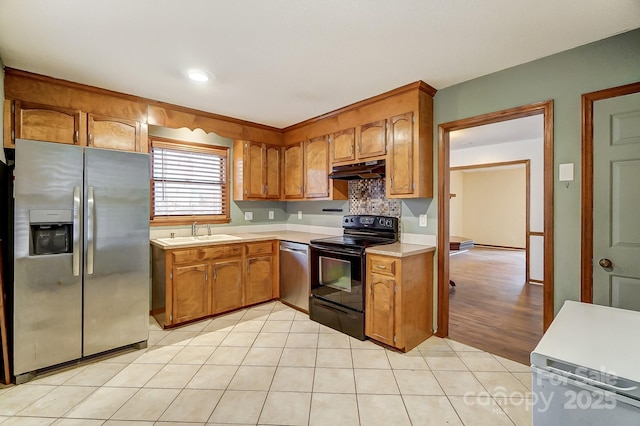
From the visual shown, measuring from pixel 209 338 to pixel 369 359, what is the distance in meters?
1.53

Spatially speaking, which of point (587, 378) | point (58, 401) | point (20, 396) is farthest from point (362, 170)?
point (20, 396)

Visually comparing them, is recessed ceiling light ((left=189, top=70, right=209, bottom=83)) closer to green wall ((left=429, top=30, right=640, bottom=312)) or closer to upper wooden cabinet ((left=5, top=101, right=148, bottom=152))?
upper wooden cabinet ((left=5, top=101, right=148, bottom=152))

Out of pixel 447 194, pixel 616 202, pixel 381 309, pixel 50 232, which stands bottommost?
pixel 381 309

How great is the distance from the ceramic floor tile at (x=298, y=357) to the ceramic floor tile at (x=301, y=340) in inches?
3.0

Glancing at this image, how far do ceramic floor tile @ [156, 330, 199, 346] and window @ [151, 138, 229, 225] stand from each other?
129cm

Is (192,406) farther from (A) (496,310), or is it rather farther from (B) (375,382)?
(A) (496,310)

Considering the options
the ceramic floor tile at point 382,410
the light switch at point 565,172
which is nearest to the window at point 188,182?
the ceramic floor tile at point 382,410

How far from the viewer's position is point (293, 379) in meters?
2.16

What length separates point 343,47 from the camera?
2113 mm

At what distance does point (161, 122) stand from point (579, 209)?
12.8 ft

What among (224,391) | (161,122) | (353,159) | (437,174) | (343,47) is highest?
(343,47)

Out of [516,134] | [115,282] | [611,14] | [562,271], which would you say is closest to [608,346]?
[562,271]

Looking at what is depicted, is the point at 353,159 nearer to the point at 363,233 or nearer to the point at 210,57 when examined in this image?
the point at 363,233

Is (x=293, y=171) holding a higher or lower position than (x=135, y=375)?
higher
